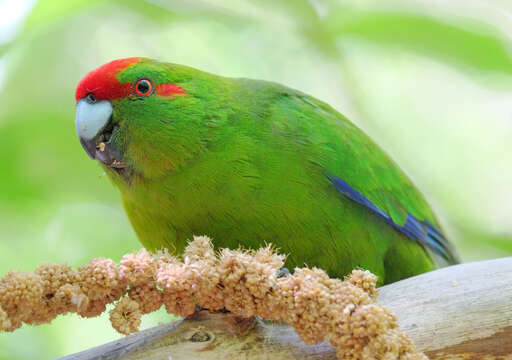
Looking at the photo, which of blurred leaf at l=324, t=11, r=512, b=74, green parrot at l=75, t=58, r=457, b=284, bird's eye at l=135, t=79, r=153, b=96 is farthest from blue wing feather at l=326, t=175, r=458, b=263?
blurred leaf at l=324, t=11, r=512, b=74

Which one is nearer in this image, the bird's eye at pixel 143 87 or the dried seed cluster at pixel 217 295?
the dried seed cluster at pixel 217 295

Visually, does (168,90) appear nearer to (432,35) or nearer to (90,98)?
(90,98)

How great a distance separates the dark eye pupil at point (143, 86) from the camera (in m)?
2.93

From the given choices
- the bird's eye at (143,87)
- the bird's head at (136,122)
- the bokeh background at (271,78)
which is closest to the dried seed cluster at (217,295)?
the bird's head at (136,122)

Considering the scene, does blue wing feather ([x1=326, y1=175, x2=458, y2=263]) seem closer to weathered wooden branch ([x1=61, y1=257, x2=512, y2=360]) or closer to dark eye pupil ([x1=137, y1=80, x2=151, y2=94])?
weathered wooden branch ([x1=61, y1=257, x2=512, y2=360])

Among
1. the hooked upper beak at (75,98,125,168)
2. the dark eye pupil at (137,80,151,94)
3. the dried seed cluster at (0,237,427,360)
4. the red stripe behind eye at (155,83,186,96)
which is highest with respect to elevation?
the red stripe behind eye at (155,83,186,96)

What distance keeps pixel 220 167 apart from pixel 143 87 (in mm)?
570

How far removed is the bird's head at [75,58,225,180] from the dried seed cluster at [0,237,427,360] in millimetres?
781

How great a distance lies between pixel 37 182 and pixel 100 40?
50.1 inches

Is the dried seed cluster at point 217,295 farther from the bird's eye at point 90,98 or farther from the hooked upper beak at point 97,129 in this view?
the bird's eye at point 90,98

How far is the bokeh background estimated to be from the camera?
172 inches

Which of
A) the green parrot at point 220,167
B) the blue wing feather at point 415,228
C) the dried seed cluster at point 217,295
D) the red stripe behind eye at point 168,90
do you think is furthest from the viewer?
the blue wing feather at point 415,228

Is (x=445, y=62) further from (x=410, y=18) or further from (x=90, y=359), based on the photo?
(x=90, y=359)

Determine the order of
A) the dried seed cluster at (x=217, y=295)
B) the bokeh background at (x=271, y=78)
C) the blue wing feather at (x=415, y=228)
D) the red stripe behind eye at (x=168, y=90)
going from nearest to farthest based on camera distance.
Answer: the dried seed cluster at (x=217, y=295) → the red stripe behind eye at (x=168, y=90) → the blue wing feather at (x=415, y=228) → the bokeh background at (x=271, y=78)
